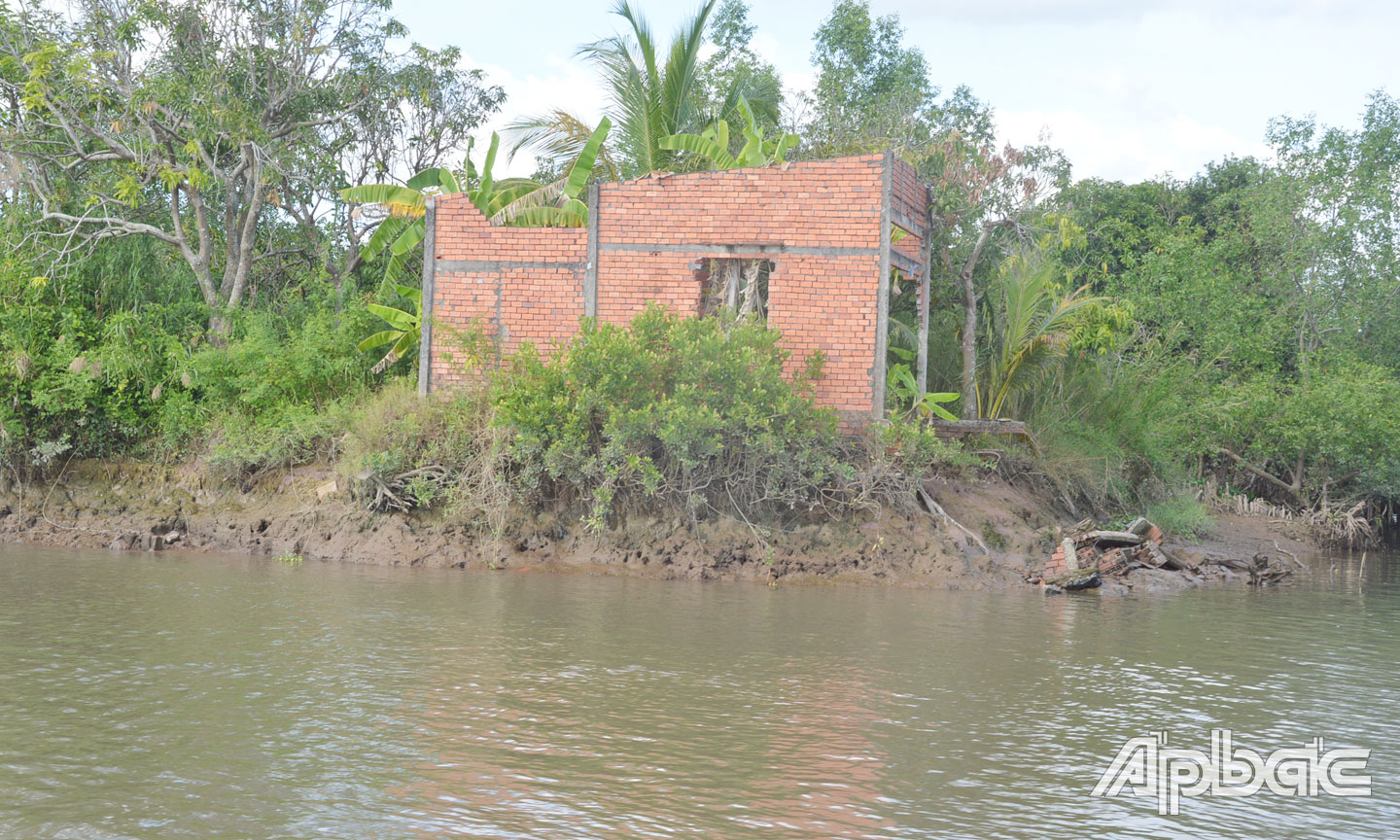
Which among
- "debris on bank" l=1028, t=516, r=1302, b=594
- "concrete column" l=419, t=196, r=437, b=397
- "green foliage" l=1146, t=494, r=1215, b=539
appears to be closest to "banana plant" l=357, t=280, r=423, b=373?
"concrete column" l=419, t=196, r=437, b=397

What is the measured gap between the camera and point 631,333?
14055mm

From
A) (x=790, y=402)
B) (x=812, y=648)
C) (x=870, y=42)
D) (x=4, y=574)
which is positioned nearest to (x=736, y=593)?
(x=790, y=402)

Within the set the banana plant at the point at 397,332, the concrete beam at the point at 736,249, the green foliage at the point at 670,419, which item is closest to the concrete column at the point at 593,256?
the concrete beam at the point at 736,249

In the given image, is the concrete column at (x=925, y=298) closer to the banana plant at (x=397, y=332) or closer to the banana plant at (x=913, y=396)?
the banana plant at (x=913, y=396)

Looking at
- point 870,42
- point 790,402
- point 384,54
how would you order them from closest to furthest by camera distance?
point 790,402
point 384,54
point 870,42

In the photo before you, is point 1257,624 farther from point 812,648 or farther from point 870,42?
point 870,42

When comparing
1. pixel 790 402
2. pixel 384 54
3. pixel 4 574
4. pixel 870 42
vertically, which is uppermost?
pixel 870 42

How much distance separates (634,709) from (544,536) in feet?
24.9

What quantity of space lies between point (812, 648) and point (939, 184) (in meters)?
11.5

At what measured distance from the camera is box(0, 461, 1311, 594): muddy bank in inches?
561

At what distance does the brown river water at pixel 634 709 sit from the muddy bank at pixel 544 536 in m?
1.47

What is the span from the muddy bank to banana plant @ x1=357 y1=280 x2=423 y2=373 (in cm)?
200

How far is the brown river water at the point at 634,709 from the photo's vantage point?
5.54 metres

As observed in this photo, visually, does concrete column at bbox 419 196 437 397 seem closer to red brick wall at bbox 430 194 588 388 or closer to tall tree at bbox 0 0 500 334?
red brick wall at bbox 430 194 588 388
